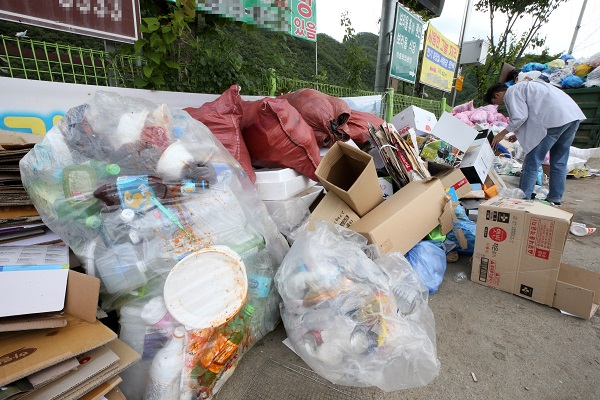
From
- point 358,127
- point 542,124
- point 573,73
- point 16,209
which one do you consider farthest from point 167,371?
point 573,73

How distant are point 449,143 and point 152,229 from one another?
2.63m

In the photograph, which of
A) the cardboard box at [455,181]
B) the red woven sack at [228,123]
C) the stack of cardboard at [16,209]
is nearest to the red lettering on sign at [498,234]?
the cardboard box at [455,181]

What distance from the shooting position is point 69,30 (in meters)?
1.67

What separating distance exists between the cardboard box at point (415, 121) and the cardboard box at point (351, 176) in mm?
1340

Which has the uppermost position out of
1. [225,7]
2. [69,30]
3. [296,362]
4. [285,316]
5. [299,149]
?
[225,7]

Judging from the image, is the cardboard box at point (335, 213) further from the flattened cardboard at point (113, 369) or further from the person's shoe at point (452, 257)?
the flattened cardboard at point (113, 369)

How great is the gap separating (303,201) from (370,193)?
0.42 meters

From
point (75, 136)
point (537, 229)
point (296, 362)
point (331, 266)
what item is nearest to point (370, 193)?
point (331, 266)

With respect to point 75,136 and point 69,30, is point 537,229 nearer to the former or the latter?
point 75,136

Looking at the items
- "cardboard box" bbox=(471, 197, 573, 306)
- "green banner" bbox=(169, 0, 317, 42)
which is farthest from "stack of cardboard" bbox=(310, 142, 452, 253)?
"green banner" bbox=(169, 0, 317, 42)

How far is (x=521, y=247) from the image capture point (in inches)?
64.4

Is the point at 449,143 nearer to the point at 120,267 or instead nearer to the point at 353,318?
the point at 353,318

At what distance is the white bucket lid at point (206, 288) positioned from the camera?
101 centimetres

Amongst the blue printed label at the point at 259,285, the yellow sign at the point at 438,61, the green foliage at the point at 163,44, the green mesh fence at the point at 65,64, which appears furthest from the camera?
the yellow sign at the point at 438,61
